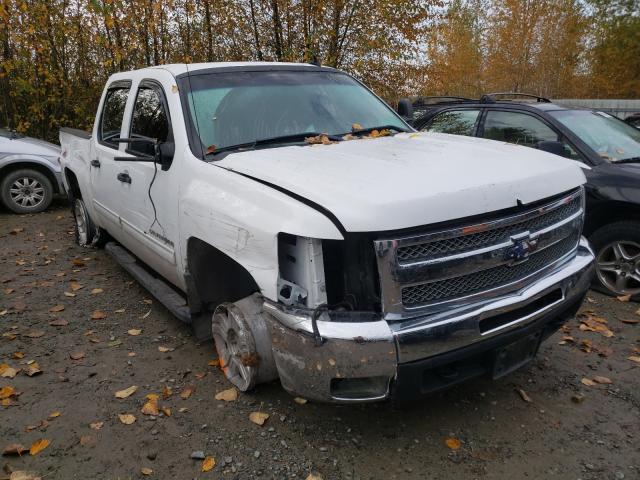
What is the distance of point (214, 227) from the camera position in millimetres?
2891

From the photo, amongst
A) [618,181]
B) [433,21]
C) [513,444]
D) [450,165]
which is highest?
[433,21]

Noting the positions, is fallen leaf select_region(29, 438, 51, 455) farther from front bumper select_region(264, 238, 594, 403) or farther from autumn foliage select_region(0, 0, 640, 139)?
autumn foliage select_region(0, 0, 640, 139)

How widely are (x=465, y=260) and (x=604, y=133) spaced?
369cm

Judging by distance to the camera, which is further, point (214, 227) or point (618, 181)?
point (618, 181)

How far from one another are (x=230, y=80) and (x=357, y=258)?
6.64 feet

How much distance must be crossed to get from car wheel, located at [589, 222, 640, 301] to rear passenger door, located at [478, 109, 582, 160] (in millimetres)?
760

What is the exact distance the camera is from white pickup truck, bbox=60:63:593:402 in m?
2.33

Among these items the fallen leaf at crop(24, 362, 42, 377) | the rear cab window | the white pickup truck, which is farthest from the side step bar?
the rear cab window

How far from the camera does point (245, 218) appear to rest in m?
2.63

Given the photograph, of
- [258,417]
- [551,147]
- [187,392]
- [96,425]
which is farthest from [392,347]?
[551,147]

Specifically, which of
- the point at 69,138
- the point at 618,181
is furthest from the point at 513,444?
the point at 69,138

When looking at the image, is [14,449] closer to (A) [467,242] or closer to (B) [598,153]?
(A) [467,242]

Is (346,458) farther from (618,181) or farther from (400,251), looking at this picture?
(618,181)

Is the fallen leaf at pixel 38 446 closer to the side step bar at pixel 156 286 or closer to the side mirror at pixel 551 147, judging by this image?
the side step bar at pixel 156 286
